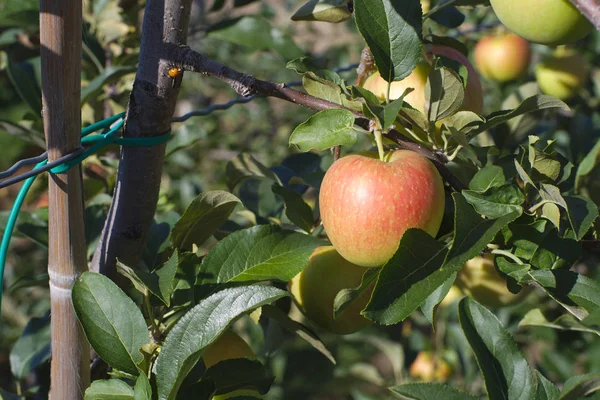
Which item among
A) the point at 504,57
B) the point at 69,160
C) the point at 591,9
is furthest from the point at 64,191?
the point at 504,57

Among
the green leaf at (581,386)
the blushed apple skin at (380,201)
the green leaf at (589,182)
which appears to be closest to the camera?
the green leaf at (581,386)

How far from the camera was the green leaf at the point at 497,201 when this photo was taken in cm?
57

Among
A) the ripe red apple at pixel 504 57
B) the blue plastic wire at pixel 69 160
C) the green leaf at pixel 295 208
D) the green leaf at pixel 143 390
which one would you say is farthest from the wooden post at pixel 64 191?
the ripe red apple at pixel 504 57

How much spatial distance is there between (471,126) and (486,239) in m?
0.17

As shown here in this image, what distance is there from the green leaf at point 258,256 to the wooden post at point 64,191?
4.9 inches

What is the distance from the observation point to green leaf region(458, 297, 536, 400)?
538 mm

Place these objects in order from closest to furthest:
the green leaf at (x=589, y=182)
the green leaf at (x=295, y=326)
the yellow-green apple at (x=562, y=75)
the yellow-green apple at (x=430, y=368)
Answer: the green leaf at (x=295, y=326) < the green leaf at (x=589, y=182) < the yellow-green apple at (x=562, y=75) < the yellow-green apple at (x=430, y=368)

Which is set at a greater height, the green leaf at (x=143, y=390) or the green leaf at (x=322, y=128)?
the green leaf at (x=322, y=128)

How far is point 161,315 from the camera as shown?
0.66m

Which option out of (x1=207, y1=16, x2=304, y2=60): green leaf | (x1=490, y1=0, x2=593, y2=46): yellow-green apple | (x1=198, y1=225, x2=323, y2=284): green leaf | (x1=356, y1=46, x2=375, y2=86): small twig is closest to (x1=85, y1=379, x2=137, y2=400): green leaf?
(x1=198, y1=225, x2=323, y2=284): green leaf

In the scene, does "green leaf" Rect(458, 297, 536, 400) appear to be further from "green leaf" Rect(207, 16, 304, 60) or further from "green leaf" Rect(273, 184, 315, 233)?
"green leaf" Rect(207, 16, 304, 60)

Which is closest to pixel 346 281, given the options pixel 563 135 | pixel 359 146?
pixel 563 135

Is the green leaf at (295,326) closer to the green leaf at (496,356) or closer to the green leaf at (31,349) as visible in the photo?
the green leaf at (496,356)

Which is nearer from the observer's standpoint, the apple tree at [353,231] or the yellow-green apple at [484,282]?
the apple tree at [353,231]
